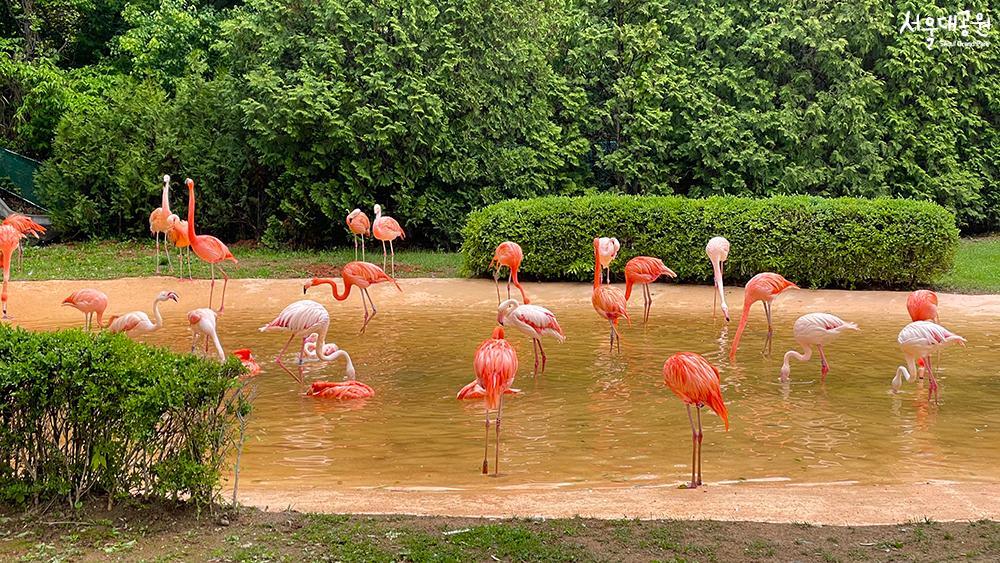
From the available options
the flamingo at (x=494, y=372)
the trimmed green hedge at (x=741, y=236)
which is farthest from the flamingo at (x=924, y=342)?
the trimmed green hedge at (x=741, y=236)

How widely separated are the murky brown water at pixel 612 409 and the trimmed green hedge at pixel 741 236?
4.15 ft

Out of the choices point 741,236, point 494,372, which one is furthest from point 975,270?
point 494,372

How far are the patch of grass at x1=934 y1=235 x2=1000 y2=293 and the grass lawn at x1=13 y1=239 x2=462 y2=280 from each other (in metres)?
7.11

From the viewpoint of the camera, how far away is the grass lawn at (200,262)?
14.8 metres

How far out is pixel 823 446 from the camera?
21.8 ft

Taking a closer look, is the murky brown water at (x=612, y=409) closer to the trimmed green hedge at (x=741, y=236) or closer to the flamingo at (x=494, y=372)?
the flamingo at (x=494, y=372)

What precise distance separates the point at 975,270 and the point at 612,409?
9.68 meters

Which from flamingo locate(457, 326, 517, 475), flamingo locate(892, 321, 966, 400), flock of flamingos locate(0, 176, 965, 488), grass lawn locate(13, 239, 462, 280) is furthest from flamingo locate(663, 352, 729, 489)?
grass lawn locate(13, 239, 462, 280)

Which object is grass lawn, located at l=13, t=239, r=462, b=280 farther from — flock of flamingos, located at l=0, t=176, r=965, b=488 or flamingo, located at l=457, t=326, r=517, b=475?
flamingo, located at l=457, t=326, r=517, b=475

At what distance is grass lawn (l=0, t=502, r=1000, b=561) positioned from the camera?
174 inches

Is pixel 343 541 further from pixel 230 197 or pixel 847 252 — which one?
pixel 230 197

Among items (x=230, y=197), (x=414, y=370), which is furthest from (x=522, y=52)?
(x=414, y=370)

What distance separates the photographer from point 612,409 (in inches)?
302

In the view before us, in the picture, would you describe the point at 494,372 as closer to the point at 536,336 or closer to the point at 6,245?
the point at 536,336
